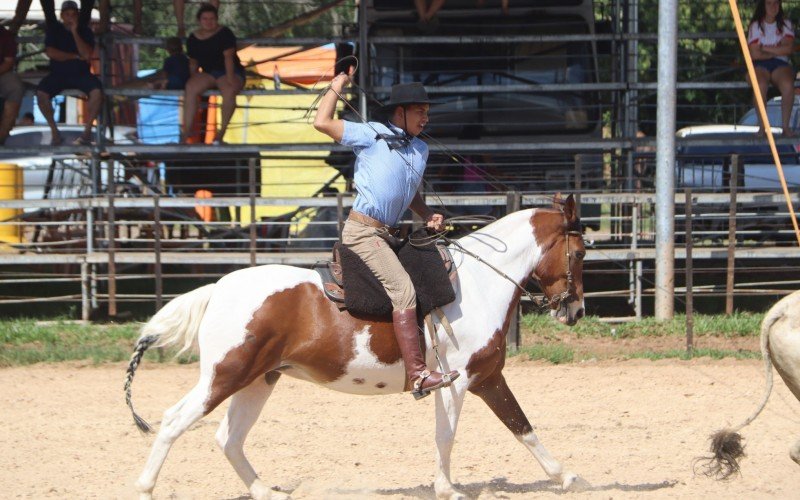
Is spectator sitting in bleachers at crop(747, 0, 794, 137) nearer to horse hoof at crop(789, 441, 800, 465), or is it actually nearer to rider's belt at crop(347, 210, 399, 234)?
horse hoof at crop(789, 441, 800, 465)

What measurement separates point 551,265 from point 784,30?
8548mm

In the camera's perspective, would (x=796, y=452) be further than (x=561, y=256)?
No

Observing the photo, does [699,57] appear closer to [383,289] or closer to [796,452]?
[796,452]

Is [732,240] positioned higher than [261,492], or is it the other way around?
[732,240]

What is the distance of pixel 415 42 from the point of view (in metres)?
14.2

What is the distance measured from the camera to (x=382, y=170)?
6.50m

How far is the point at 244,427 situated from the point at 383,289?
123cm

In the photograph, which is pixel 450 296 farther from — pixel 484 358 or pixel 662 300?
pixel 662 300

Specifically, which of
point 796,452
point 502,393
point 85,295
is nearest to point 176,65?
point 85,295

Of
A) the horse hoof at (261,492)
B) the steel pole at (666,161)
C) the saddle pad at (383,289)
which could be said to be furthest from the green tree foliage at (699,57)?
the horse hoof at (261,492)

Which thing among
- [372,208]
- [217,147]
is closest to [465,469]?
[372,208]

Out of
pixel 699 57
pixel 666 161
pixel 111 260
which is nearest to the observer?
pixel 666 161

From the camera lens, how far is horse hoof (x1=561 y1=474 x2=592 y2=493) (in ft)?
22.4

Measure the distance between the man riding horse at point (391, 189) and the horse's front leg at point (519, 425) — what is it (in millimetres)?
513
